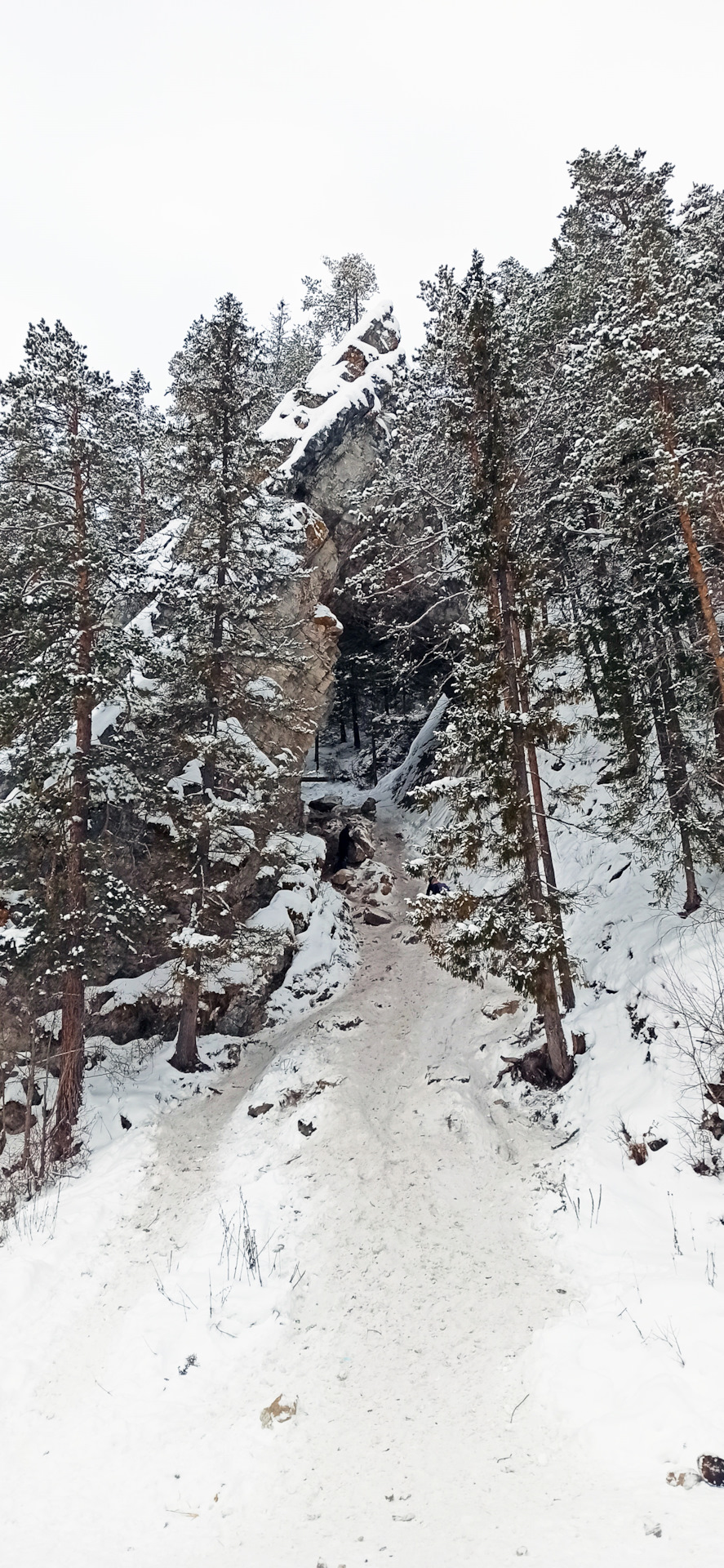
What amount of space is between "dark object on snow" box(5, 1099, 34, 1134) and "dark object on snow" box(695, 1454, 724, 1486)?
1285 centimetres

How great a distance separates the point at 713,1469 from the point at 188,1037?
12162mm

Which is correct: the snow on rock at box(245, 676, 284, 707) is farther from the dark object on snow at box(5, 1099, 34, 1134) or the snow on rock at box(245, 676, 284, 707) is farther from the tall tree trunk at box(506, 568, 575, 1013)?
the dark object on snow at box(5, 1099, 34, 1134)

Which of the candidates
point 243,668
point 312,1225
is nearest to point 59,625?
point 243,668

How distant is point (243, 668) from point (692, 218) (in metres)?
16.1

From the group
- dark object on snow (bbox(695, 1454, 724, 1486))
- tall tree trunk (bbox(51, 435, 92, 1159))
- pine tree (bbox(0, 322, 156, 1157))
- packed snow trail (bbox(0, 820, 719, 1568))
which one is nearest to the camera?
dark object on snow (bbox(695, 1454, 724, 1486))

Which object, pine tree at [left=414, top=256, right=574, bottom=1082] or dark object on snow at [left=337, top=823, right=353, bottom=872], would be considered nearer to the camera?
pine tree at [left=414, top=256, right=574, bottom=1082]

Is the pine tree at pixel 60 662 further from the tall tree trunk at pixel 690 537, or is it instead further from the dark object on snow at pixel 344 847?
the dark object on snow at pixel 344 847

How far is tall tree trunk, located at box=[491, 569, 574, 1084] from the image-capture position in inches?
475

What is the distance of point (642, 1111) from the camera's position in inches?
411

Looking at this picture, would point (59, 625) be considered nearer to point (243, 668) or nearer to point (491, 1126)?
point (243, 668)

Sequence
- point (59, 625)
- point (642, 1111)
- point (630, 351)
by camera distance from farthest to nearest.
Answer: point (59, 625) → point (630, 351) → point (642, 1111)

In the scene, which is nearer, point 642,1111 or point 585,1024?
point 642,1111

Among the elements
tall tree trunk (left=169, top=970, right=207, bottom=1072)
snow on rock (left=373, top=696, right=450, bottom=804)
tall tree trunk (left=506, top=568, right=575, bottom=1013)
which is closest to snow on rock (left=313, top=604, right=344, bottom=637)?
snow on rock (left=373, top=696, right=450, bottom=804)

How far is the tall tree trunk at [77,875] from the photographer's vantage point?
43.3ft
